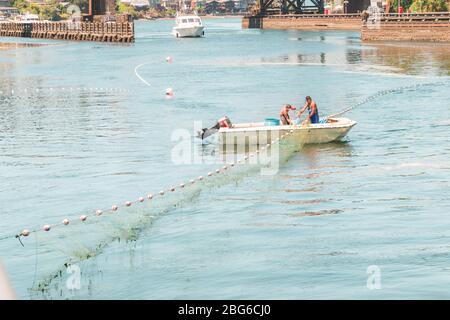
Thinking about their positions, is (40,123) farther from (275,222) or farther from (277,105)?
(275,222)

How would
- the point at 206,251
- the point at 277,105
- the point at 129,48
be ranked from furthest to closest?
the point at 129,48
the point at 277,105
the point at 206,251

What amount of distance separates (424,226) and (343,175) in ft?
32.7

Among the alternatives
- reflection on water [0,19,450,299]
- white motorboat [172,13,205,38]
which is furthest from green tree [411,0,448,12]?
reflection on water [0,19,450,299]

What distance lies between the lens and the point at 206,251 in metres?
24.9

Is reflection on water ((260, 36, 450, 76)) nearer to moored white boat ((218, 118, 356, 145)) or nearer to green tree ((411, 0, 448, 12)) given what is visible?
green tree ((411, 0, 448, 12))

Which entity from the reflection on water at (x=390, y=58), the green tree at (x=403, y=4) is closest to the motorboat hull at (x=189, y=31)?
the green tree at (x=403, y=4)

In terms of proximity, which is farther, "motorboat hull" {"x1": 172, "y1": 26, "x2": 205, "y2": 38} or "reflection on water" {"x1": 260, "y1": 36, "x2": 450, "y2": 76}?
"motorboat hull" {"x1": 172, "y1": 26, "x2": 205, "y2": 38}

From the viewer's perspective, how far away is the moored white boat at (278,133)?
41531 mm

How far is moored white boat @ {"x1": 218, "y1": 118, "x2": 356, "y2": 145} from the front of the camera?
136 ft

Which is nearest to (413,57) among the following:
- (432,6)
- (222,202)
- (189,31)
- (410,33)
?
(410,33)

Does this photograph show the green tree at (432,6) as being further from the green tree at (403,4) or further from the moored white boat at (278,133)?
the moored white boat at (278,133)

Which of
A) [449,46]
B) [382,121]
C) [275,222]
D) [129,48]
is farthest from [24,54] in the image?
[275,222]

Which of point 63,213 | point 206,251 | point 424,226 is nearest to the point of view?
point 206,251

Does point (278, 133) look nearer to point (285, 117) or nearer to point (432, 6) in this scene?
point (285, 117)
